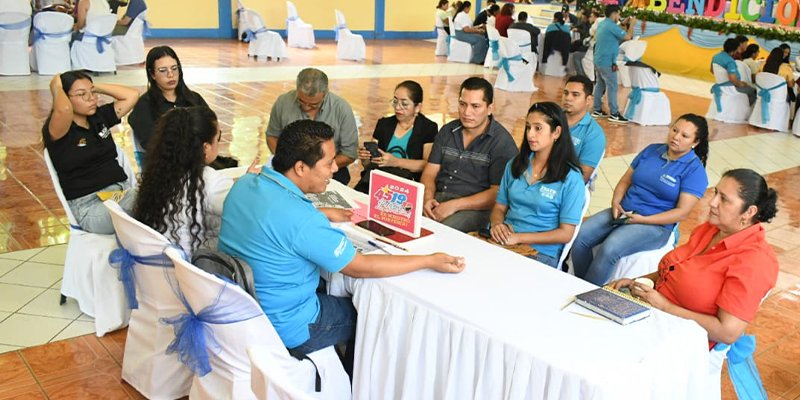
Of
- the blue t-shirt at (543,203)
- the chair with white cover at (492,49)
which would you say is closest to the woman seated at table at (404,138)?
the blue t-shirt at (543,203)

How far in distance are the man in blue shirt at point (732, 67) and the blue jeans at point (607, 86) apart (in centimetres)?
142

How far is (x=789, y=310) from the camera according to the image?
412cm

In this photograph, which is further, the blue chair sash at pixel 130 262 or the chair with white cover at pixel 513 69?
the chair with white cover at pixel 513 69

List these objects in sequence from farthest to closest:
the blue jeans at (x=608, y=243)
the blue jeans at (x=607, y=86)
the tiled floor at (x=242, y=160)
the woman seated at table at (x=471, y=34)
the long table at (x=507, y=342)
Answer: the woman seated at table at (x=471, y=34) → the blue jeans at (x=607, y=86) → the blue jeans at (x=608, y=243) → the tiled floor at (x=242, y=160) → the long table at (x=507, y=342)

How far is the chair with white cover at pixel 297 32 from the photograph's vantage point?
574 inches

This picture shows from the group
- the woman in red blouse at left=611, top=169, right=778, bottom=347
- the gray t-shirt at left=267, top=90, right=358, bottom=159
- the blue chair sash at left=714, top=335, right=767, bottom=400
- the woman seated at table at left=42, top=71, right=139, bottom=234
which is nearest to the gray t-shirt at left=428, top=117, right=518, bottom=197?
the gray t-shirt at left=267, top=90, right=358, bottom=159

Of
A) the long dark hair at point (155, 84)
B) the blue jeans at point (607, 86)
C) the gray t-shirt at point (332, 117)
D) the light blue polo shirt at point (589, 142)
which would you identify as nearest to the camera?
the long dark hair at point (155, 84)

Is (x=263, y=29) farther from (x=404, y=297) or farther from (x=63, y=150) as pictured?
(x=404, y=297)

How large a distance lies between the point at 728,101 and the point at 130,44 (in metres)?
8.51

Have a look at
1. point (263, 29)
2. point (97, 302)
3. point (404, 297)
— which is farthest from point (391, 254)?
point (263, 29)

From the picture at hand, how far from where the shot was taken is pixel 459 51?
1455cm

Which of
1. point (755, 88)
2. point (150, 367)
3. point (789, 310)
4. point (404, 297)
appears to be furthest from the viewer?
point (755, 88)

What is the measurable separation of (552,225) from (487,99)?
742 mm

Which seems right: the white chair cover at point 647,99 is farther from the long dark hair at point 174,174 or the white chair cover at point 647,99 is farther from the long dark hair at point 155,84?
the long dark hair at point 174,174
